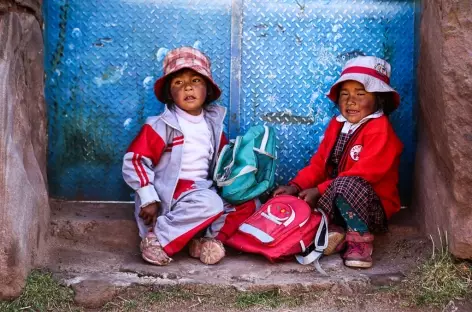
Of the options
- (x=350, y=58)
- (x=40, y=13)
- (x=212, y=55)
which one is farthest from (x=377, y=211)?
(x=40, y=13)

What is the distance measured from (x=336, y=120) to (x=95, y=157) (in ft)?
5.21

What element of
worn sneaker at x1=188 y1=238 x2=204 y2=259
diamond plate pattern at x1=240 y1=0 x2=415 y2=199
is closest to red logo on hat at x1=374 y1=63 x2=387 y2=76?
diamond plate pattern at x1=240 y1=0 x2=415 y2=199

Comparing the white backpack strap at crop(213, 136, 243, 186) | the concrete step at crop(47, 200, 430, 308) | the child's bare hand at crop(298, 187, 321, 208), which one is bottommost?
the concrete step at crop(47, 200, 430, 308)

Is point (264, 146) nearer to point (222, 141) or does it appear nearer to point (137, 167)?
point (222, 141)

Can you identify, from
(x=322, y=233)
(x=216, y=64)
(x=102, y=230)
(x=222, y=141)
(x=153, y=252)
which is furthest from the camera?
(x=216, y=64)

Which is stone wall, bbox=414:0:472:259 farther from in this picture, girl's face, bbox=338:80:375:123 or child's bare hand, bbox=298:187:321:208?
child's bare hand, bbox=298:187:321:208

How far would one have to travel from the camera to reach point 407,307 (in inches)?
139

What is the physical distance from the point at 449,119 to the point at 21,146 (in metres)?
2.18

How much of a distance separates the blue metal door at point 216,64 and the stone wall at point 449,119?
0.63 metres

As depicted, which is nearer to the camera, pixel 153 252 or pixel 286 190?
pixel 153 252

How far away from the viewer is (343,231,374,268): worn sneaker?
390 cm

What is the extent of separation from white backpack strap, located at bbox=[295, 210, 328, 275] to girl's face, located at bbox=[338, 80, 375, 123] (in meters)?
0.62

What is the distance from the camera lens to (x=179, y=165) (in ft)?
13.7

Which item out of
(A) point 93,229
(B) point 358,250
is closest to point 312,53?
(B) point 358,250
